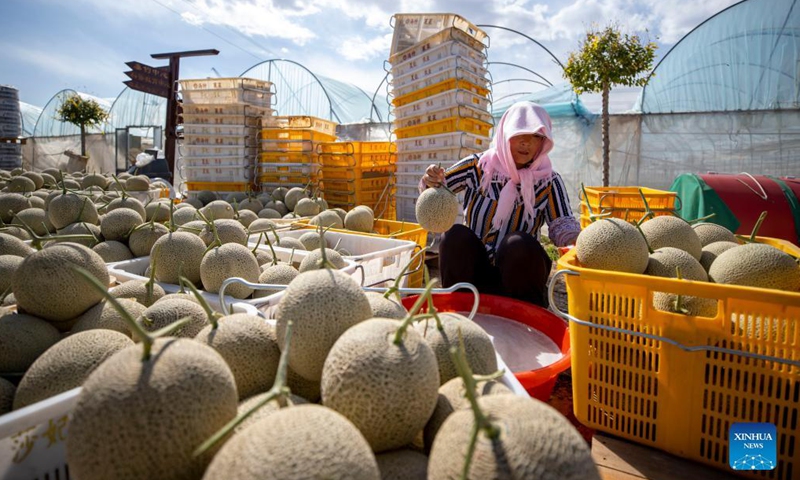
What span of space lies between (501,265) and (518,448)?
216 centimetres

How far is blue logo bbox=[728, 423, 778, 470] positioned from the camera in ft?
4.66

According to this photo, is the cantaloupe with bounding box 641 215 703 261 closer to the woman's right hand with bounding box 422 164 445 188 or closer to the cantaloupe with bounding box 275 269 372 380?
the woman's right hand with bounding box 422 164 445 188

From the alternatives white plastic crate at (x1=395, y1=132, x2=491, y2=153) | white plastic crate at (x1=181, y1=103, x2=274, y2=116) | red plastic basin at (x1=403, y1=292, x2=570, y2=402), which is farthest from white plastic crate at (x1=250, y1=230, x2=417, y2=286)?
white plastic crate at (x1=181, y1=103, x2=274, y2=116)

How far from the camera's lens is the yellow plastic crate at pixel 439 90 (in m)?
4.74

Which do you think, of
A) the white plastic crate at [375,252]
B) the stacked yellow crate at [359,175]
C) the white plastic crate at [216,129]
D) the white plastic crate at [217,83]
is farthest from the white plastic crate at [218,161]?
the white plastic crate at [375,252]

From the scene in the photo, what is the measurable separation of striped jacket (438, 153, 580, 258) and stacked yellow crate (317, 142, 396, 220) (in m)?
2.62

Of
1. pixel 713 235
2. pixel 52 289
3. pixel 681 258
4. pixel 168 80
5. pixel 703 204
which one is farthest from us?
Result: pixel 168 80

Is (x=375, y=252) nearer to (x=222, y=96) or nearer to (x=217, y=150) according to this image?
(x=217, y=150)

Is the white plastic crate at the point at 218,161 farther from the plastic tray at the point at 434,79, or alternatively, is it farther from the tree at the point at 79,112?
the tree at the point at 79,112

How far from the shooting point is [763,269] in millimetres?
1655

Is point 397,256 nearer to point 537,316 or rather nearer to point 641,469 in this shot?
point 537,316

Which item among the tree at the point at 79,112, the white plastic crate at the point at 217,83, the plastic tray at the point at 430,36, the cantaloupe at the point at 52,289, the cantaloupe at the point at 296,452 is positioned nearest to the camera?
the cantaloupe at the point at 296,452

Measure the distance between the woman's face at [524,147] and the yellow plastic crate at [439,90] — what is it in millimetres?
1995

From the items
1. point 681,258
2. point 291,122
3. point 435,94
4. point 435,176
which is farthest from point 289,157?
point 681,258
